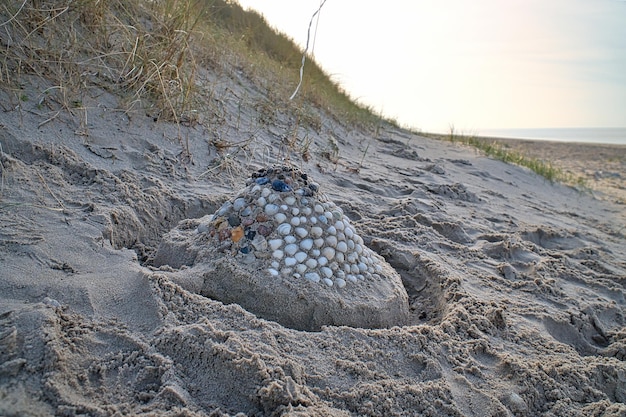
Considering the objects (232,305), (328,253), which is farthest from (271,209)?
(232,305)

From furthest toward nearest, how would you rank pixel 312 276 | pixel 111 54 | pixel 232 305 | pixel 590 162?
pixel 590 162, pixel 111 54, pixel 312 276, pixel 232 305

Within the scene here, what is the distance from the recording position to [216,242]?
1.87 m

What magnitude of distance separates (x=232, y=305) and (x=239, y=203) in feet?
1.42

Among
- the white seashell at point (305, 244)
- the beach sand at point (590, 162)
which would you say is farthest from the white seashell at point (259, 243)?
the beach sand at point (590, 162)

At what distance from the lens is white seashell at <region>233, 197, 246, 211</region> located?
1.89m

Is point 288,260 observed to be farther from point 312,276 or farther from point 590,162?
point 590,162

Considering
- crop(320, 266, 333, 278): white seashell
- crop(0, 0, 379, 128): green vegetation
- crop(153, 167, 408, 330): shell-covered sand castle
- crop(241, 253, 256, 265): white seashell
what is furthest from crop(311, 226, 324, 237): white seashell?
crop(0, 0, 379, 128): green vegetation

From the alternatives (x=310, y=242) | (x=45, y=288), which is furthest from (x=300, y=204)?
(x=45, y=288)

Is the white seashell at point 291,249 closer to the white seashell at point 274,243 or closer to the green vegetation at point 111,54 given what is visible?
the white seashell at point 274,243

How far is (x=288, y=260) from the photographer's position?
178 centimetres

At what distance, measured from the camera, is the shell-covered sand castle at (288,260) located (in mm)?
1729

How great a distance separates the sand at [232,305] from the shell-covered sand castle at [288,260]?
11cm

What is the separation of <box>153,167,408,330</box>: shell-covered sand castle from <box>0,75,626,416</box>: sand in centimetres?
11

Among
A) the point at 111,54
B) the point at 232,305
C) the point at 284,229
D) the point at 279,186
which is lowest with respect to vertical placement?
the point at 232,305
